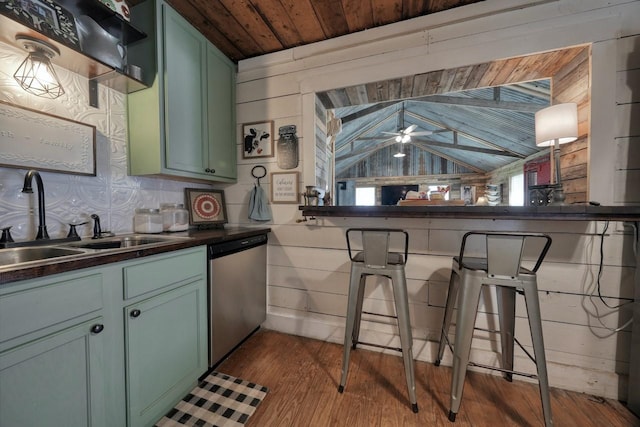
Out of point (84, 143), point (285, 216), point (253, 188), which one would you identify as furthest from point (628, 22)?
point (84, 143)

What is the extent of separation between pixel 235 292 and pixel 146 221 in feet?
2.60

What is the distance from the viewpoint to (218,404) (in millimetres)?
1310

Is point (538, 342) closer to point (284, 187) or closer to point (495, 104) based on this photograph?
point (284, 187)

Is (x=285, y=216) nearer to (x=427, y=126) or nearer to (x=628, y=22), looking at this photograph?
(x=628, y=22)

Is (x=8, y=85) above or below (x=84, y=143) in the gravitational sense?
above

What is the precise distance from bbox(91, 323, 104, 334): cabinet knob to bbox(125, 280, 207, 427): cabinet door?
0.32 ft

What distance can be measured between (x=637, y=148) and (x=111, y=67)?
3.03m

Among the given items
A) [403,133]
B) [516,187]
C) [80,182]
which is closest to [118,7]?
[80,182]

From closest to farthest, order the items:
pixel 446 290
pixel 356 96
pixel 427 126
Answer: pixel 446 290
pixel 356 96
pixel 427 126

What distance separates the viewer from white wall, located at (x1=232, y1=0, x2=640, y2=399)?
1.36 m

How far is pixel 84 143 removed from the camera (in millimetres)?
1392

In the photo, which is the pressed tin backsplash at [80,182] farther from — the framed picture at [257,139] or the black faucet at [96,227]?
the framed picture at [257,139]

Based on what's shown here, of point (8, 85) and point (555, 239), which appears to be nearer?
point (8, 85)

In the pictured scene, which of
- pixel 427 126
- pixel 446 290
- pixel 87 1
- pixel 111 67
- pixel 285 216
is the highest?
pixel 427 126
